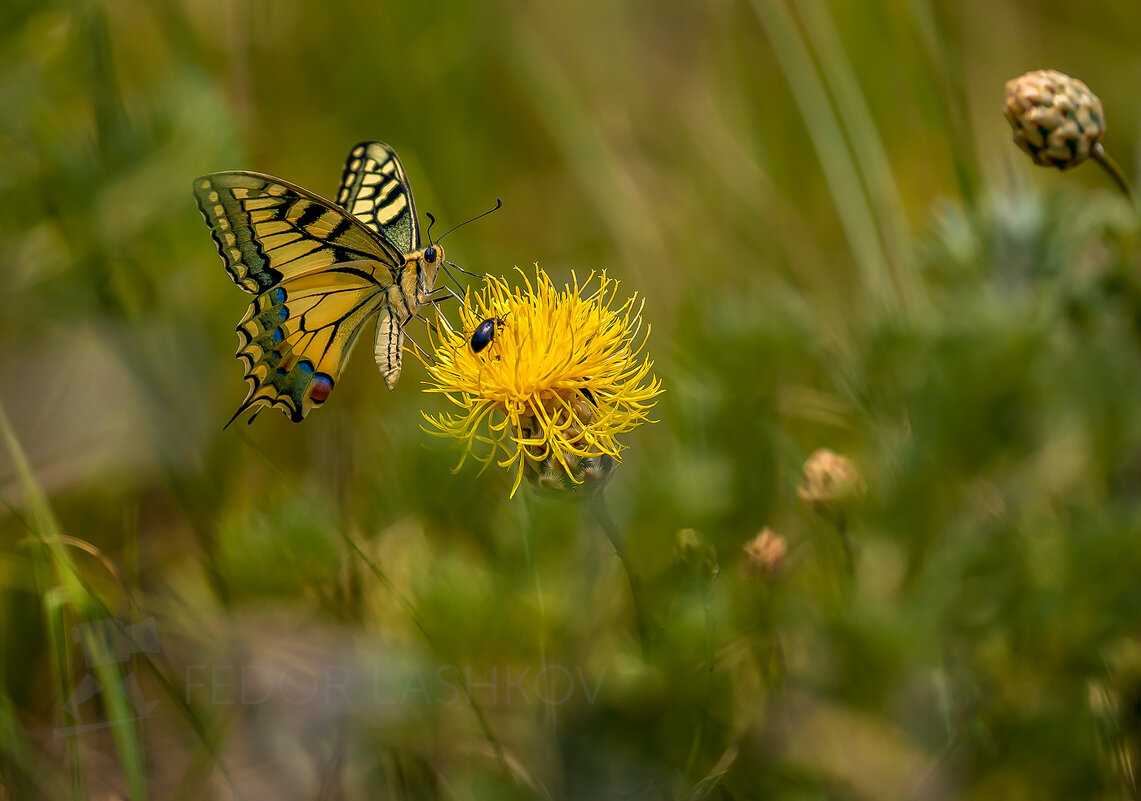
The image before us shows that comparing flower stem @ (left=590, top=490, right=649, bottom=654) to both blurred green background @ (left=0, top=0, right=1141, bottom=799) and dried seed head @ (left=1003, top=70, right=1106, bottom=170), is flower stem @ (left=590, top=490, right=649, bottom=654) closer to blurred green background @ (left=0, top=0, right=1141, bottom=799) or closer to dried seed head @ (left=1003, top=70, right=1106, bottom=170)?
blurred green background @ (left=0, top=0, right=1141, bottom=799)

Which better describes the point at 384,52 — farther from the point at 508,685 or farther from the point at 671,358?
the point at 508,685

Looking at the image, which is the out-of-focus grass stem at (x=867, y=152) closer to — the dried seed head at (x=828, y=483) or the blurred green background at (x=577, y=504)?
the blurred green background at (x=577, y=504)

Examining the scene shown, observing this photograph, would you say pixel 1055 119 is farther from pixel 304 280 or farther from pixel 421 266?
pixel 304 280

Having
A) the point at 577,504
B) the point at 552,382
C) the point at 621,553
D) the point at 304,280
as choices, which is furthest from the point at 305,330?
the point at 621,553

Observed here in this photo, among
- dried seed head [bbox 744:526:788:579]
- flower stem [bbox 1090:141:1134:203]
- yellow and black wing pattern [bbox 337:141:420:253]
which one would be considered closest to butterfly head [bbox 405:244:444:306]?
yellow and black wing pattern [bbox 337:141:420:253]

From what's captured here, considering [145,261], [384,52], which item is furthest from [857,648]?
[384,52]

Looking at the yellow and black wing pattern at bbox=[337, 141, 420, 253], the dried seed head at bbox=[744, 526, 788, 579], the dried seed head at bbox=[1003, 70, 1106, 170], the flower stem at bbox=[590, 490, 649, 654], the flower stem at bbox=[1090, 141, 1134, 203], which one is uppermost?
the yellow and black wing pattern at bbox=[337, 141, 420, 253]

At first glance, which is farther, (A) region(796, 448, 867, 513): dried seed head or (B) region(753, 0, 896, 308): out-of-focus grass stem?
(B) region(753, 0, 896, 308): out-of-focus grass stem
